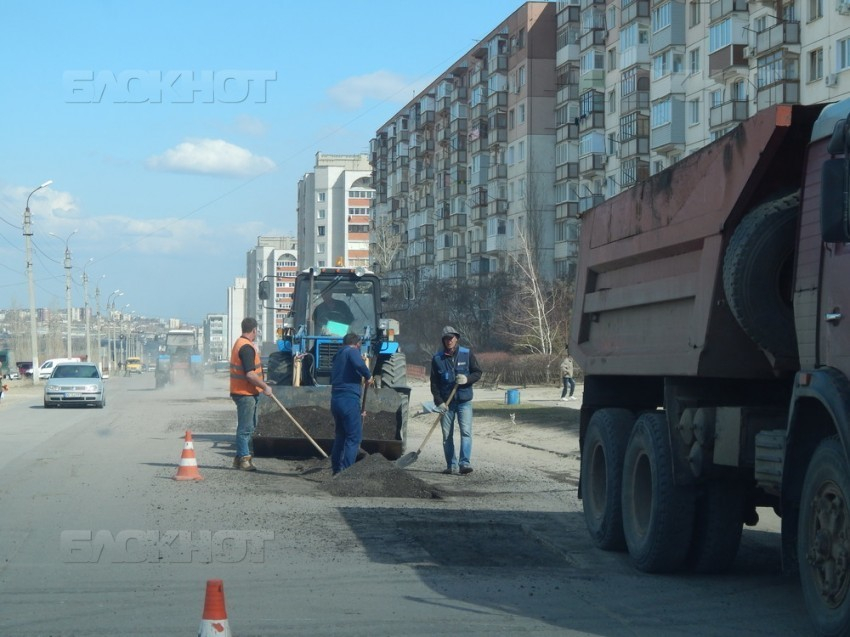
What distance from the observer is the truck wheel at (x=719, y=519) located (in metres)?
7.30

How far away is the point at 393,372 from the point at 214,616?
13.3m

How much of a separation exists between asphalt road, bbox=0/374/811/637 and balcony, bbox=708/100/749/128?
2972cm

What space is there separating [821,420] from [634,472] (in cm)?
249

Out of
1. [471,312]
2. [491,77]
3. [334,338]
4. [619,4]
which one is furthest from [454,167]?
[334,338]

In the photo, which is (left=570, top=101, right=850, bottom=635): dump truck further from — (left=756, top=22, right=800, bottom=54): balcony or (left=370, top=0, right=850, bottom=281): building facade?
(left=756, top=22, right=800, bottom=54): balcony

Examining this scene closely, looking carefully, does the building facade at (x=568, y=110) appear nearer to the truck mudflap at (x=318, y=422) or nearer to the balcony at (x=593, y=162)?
the balcony at (x=593, y=162)

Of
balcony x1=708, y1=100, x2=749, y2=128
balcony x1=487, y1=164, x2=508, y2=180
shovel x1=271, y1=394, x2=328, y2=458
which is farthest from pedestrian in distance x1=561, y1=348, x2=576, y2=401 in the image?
balcony x1=487, y1=164, x2=508, y2=180

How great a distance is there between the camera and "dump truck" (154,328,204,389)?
6025cm

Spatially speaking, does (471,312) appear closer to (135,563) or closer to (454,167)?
(454,167)

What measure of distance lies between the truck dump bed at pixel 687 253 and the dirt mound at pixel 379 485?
2947mm

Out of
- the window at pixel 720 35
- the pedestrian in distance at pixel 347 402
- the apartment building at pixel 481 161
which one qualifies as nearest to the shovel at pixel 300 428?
the pedestrian in distance at pixel 347 402

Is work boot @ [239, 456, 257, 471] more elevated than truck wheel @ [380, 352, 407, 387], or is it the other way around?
truck wheel @ [380, 352, 407, 387]

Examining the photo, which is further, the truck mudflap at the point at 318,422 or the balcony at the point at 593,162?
the balcony at the point at 593,162

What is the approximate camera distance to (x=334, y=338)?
17938mm
